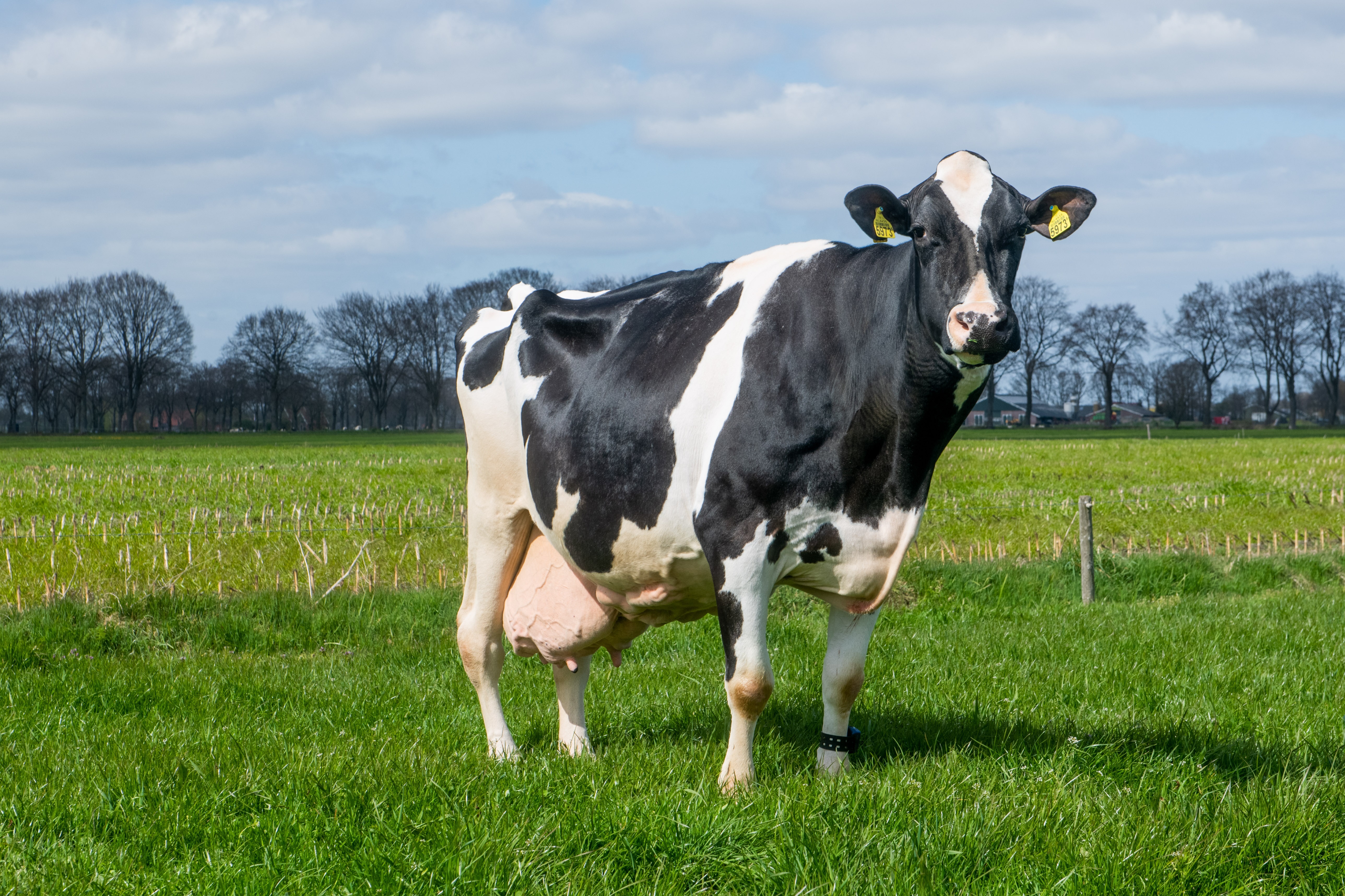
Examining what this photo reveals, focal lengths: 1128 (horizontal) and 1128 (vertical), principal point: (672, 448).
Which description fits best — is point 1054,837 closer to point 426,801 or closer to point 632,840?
point 632,840

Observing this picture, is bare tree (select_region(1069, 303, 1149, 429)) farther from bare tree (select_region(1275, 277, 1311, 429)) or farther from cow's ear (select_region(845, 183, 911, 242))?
cow's ear (select_region(845, 183, 911, 242))


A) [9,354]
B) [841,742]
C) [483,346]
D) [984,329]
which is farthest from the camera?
[9,354]

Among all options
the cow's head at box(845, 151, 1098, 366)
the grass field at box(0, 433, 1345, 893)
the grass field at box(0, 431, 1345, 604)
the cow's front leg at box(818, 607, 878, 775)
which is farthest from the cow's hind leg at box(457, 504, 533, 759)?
the grass field at box(0, 431, 1345, 604)

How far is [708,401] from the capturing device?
4.55m

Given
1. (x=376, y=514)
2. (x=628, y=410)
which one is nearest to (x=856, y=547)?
(x=628, y=410)

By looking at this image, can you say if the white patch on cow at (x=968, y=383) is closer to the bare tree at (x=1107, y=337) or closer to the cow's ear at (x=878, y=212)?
the cow's ear at (x=878, y=212)

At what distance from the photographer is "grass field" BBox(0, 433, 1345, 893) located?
366cm

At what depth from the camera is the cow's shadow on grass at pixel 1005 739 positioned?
504cm

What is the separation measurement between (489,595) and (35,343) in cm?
9341

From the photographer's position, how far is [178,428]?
107 m

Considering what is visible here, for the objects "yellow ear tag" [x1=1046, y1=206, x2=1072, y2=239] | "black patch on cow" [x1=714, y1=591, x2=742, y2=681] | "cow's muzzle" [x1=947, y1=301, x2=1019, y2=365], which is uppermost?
"yellow ear tag" [x1=1046, y1=206, x2=1072, y2=239]

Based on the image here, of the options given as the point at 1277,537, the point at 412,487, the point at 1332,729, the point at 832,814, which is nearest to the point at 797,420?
the point at 832,814

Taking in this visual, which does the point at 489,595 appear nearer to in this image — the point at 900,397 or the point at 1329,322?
the point at 900,397

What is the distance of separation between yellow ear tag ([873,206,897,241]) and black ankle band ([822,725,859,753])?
211 cm
